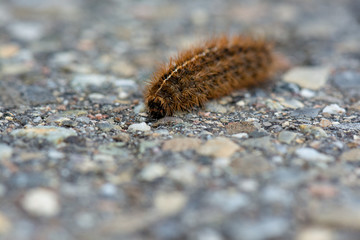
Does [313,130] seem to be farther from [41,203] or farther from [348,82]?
[41,203]

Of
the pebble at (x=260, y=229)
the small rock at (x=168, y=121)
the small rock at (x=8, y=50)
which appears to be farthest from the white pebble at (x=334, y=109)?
the small rock at (x=8, y=50)

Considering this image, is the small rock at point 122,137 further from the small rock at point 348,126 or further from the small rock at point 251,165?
the small rock at point 348,126

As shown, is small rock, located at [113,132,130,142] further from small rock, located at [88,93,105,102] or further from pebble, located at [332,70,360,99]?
pebble, located at [332,70,360,99]

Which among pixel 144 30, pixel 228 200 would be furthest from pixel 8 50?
pixel 228 200

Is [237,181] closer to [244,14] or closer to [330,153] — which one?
[330,153]

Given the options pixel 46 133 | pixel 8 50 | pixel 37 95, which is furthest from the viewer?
pixel 8 50

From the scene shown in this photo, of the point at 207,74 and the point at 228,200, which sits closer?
the point at 228,200
